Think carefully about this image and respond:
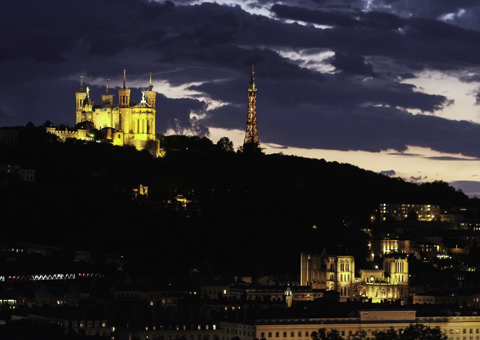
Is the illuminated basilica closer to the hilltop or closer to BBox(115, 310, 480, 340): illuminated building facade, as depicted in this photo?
→ the hilltop

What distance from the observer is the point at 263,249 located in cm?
16788

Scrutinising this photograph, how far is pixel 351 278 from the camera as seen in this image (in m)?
155

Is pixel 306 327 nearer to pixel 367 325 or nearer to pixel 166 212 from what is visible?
pixel 367 325

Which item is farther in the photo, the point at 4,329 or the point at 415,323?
the point at 415,323

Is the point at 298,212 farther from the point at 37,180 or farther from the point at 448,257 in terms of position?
the point at 37,180

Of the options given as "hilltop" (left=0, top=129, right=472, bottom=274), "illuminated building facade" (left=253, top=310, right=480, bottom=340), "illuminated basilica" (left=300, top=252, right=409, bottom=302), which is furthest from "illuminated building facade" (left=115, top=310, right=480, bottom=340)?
"hilltop" (left=0, top=129, right=472, bottom=274)

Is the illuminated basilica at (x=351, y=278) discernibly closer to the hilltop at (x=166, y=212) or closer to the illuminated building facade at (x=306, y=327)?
the hilltop at (x=166, y=212)

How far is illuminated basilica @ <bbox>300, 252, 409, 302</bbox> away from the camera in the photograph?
504 feet

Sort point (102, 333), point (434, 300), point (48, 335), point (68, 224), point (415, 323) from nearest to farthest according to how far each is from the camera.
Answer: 1. point (48, 335)
2. point (102, 333)
3. point (415, 323)
4. point (434, 300)
5. point (68, 224)

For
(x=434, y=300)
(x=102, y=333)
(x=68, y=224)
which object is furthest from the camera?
(x=68, y=224)

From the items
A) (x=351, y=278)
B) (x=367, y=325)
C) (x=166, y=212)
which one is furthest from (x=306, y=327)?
A: (x=166, y=212)

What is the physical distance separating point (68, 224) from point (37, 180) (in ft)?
65.2

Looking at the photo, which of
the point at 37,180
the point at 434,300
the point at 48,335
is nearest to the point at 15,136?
the point at 37,180

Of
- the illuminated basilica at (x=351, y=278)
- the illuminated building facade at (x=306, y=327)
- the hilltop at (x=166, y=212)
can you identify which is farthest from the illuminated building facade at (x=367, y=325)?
the hilltop at (x=166, y=212)
